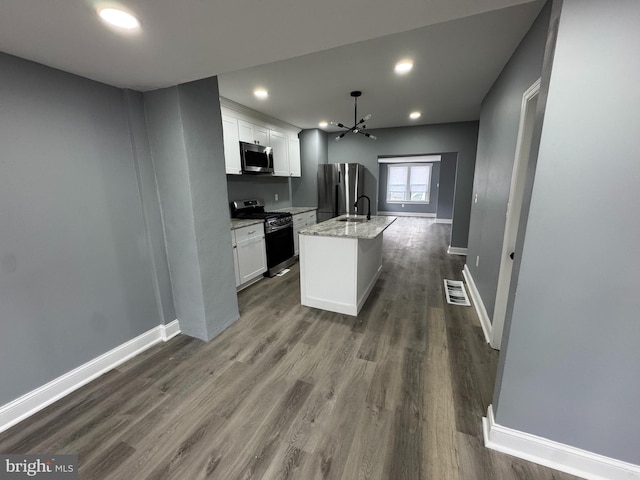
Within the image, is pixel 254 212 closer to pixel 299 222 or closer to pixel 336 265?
pixel 299 222

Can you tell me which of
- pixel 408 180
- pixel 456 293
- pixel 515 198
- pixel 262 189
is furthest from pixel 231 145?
pixel 408 180

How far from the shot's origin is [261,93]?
10.5 feet

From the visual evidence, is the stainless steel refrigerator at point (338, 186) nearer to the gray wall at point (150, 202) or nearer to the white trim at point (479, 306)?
the white trim at point (479, 306)

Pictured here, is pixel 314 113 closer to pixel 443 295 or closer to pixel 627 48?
pixel 443 295

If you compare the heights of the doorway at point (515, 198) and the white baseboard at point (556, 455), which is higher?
the doorway at point (515, 198)

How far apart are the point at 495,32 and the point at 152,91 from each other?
2.72 metres

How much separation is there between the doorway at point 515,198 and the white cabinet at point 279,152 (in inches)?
139

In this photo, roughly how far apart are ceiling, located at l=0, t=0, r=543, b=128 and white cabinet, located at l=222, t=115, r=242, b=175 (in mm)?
624

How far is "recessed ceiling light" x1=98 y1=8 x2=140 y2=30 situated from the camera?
108cm

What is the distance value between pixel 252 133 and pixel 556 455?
4432 millimetres

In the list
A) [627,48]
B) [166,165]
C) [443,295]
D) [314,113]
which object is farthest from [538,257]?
[314,113]

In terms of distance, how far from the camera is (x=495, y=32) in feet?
6.40

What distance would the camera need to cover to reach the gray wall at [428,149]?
485 centimetres

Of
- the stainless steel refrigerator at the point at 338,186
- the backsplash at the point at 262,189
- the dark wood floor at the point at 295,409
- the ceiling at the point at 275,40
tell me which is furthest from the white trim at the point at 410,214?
the dark wood floor at the point at 295,409
